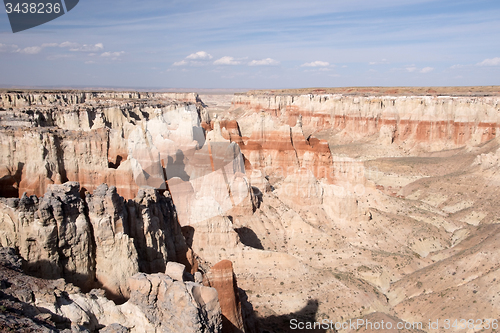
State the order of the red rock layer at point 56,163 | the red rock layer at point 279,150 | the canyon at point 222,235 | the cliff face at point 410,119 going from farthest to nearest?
the cliff face at point 410,119 → the red rock layer at point 279,150 → the red rock layer at point 56,163 → the canyon at point 222,235

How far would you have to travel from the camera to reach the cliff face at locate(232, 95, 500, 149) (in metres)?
74.6

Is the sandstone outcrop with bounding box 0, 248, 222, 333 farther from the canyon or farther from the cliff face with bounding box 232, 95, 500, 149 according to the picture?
the cliff face with bounding box 232, 95, 500, 149

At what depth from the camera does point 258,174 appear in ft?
114

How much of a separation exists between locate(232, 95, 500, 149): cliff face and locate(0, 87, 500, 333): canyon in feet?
64.8

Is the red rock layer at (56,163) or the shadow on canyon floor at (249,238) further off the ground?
the red rock layer at (56,163)

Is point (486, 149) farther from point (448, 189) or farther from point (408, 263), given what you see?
point (408, 263)

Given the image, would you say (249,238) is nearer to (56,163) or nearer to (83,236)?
(56,163)

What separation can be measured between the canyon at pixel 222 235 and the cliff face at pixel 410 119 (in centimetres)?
1974

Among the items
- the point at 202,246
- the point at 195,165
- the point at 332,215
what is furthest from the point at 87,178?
the point at 332,215

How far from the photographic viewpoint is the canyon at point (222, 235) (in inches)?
480

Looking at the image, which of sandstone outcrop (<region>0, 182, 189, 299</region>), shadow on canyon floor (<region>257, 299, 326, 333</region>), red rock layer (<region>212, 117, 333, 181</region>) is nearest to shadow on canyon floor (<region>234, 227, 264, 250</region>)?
shadow on canyon floor (<region>257, 299, 326, 333</region>)

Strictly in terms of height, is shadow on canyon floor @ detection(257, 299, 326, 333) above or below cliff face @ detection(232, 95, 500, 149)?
below

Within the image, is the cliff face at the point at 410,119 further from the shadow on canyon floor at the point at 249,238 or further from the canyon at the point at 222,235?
the shadow on canyon floor at the point at 249,238

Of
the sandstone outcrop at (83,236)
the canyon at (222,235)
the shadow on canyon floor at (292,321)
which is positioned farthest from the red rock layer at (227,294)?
the shadow on canyon floor at (292,321)
